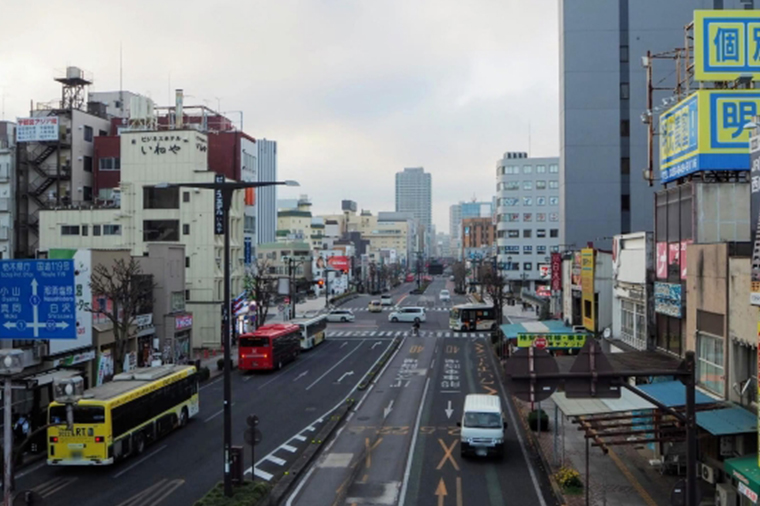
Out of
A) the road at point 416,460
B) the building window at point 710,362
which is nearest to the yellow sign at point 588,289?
the road at point 416,460

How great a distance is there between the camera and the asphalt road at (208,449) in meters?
22.1

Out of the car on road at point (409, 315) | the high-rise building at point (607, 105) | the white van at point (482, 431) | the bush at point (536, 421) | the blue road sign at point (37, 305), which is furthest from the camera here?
the car on road at point (409, 315)

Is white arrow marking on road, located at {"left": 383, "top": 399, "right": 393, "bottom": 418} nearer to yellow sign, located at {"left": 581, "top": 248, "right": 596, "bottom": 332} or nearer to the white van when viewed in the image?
the white van

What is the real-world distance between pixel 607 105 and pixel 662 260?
49781 millimetres

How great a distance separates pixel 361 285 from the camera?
497ft

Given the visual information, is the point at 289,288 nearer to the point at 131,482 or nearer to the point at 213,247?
the point at 213,247

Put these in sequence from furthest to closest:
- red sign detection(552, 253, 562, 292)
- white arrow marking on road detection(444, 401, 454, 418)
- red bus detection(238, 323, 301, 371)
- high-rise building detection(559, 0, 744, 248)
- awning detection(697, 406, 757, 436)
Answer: high-rise building detection(559, 0, 744, 248) < red sign detection(552, 253, 562, 292) < red bus detection(238, 323, 301, 371) < white arrow marking on road detection(444, 401, 454, 418) < awning detection(697, 406, 757, 436)

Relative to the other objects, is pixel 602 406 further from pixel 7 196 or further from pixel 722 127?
pixel 7 196

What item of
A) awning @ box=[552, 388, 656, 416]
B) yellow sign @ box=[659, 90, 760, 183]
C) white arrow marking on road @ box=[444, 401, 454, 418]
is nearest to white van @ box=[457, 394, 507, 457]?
awning @ box=[552, 388, 656, 416]

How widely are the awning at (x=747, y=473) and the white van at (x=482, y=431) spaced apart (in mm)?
9449

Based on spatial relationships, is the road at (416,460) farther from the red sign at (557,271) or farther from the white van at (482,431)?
the red sign at (557,271)

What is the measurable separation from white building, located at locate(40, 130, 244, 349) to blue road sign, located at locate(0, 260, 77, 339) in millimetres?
43440

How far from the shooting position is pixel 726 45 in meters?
27.1

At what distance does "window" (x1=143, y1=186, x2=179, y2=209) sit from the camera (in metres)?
61.8
